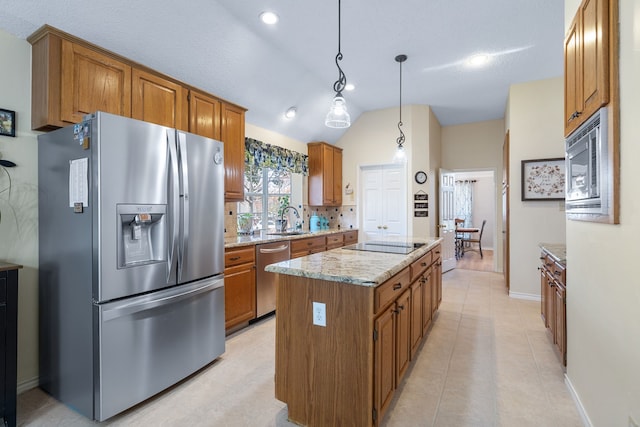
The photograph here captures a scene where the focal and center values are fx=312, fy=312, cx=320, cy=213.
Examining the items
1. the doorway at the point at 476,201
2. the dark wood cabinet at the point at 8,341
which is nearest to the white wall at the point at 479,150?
the doorway at the point at 476,201

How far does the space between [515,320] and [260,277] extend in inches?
111

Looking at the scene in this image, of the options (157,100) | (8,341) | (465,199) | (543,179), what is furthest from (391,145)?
(465,199)

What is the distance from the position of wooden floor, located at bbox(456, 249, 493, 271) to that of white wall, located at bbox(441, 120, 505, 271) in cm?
57

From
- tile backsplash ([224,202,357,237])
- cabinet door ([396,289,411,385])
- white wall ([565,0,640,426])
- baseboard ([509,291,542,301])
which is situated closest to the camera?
white wall ([565,0,640,426])

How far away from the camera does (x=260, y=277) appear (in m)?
3.29

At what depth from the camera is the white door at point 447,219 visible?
575 cm

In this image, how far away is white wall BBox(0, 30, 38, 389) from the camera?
2.02 meters

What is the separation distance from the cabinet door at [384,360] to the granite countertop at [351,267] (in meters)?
0.23

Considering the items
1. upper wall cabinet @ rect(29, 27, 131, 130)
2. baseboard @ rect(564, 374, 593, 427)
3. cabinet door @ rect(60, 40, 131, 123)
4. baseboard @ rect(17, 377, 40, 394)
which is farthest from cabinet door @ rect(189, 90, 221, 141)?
baseboard @ rect(564, 374, 593, 427)

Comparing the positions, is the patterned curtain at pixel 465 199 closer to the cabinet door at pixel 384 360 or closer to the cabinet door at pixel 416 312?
the cabinet door at pixel 416 312

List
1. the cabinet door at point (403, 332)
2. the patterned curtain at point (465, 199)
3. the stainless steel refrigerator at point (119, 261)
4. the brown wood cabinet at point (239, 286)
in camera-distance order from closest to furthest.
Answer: the stainless steel refrigerator at point (119, 261) < the cabinet door at point (403, 332) < the brown wood cabinet at point (239, 286) < the patterned curtain at point (465, 199)

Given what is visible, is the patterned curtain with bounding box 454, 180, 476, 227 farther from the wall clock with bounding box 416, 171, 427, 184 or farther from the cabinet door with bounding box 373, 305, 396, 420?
the cabinet door with bounding box 373, 305, 396, 420

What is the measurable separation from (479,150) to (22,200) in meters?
6.44

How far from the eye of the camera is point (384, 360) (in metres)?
1.67
